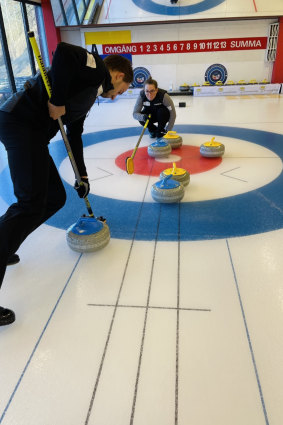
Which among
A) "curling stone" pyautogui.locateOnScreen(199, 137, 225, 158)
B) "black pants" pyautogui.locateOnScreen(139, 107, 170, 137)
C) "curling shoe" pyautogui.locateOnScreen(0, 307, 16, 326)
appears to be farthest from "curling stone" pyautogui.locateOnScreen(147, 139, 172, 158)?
"curling shoe" pyautogui.locateOnScreen(0, 307, 16, 326)

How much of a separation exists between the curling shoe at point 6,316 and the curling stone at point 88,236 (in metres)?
0.68

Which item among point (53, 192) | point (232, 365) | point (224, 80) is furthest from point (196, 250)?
point (224, 80)

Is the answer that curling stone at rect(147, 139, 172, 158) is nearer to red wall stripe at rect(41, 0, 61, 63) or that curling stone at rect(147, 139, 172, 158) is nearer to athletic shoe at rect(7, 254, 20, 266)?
athletic shoe at rect(7, 254, 20, 266)

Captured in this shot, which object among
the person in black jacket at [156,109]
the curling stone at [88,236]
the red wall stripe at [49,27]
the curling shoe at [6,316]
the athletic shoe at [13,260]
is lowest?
the athletic shoe at [13,260]

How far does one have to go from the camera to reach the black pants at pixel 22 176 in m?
1.71

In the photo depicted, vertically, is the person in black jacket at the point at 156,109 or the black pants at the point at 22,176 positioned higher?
the black pants at the point at 22,176

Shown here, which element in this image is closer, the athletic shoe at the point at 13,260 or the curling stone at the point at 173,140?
the athletic shoe at the point at 13,260

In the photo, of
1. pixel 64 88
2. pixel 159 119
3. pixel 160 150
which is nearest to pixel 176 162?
pixel 160 150

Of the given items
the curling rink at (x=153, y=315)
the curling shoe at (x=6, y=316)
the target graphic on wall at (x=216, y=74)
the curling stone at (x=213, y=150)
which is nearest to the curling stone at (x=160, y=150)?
the curling stone at (x=213, y=150)

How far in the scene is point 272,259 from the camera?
220cm

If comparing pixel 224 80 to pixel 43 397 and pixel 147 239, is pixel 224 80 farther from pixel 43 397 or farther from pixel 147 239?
pixel 43 397

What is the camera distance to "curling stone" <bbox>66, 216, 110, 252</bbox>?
Result: 2.28 metres

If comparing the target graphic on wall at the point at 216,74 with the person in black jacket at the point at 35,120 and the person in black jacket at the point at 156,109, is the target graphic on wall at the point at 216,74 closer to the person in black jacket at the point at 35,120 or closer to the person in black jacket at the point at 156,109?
the person in black jacket at the point at 156,109

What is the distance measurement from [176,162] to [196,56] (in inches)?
326
